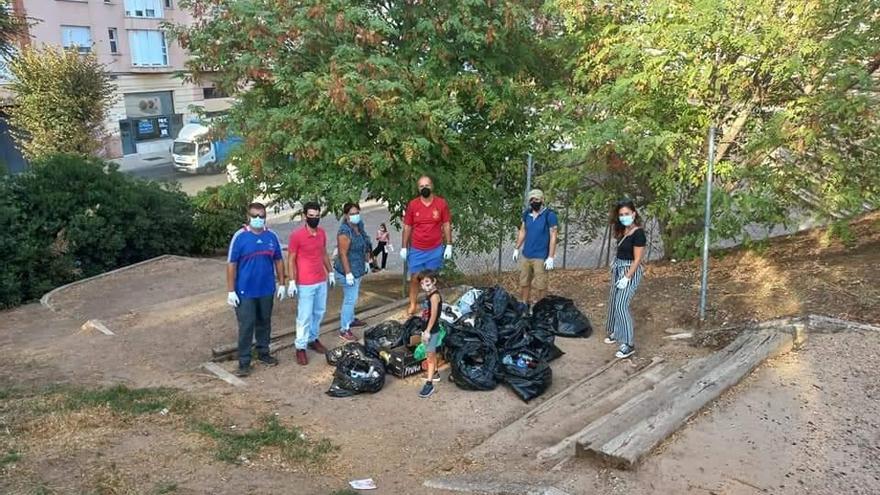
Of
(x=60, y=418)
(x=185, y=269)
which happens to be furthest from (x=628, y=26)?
(x=185, y=269)

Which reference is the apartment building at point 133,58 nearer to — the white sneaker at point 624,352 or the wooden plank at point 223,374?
the wooden plank at point 223,374

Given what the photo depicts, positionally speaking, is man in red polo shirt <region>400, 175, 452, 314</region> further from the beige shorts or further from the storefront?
the storefront

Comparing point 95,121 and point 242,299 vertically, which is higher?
point 95,121

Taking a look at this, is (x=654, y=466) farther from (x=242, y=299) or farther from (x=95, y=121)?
(x=95, y=121)

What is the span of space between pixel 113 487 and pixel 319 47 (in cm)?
606

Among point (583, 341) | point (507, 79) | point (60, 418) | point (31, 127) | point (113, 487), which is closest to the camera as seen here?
point (113, 487)

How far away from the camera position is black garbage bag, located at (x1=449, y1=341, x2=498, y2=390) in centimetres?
619

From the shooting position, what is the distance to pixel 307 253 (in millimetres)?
6805

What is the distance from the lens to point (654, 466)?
14.1ft

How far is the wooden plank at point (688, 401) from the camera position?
4.36 metres

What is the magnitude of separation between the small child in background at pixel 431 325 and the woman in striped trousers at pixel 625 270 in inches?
72.7

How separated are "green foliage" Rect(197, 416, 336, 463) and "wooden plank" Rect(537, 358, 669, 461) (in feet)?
5.56

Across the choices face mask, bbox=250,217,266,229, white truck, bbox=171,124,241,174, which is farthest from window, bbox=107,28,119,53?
face mask, bbox=250,217,266,229

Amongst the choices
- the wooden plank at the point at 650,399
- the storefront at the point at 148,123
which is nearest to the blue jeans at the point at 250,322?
the wooden plank at the point at 650,399
